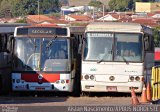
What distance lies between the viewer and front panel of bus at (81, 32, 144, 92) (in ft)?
86.6

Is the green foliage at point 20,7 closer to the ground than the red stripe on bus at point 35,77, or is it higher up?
closer to the ground

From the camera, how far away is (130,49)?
26.4 metres

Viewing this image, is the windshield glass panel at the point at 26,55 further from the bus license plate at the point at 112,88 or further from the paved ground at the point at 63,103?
the bus license plate at the point at 112,88

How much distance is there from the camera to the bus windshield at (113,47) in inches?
1041

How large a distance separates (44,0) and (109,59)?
108 metres

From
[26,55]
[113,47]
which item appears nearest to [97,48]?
[113,47]

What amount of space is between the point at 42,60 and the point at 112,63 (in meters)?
2.54

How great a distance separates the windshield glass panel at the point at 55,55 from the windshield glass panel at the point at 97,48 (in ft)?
2.53

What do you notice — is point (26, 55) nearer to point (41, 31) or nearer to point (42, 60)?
point (42, 60)

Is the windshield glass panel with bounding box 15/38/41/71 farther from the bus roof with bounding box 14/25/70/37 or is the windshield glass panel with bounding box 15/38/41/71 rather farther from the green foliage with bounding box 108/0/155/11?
the green foliage with bounding box 108/0/155/11

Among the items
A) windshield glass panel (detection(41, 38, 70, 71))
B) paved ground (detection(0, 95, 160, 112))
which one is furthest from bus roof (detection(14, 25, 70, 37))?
paved ground (detection(0, 95, 160, 112))

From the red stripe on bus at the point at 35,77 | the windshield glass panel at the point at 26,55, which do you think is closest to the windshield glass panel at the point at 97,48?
the red stripe on bus at the point at 35,77

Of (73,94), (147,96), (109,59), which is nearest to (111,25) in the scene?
(109,59)

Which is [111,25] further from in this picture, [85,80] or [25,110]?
[25,110]
